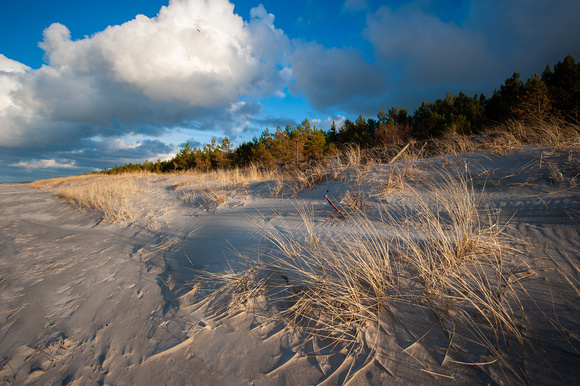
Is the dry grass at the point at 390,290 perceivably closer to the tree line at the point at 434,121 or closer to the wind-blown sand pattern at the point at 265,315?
the wind-blown sand pattern at the point at 265,315

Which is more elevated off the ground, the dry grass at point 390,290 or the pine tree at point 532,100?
the pine tree at point 532,100

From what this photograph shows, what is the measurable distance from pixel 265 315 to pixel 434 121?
713 inches

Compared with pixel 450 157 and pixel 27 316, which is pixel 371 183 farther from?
pixel 27 316

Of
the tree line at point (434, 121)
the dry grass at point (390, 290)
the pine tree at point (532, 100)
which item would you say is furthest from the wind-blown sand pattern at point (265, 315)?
the pine tree at point (532, 100)

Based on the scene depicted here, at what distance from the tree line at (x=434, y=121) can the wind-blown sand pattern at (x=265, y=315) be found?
6357mm

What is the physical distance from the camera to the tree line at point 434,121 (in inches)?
503

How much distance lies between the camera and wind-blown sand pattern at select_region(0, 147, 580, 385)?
4.10 feet

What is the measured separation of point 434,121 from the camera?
50.5 ft

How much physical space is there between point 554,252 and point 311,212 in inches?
109

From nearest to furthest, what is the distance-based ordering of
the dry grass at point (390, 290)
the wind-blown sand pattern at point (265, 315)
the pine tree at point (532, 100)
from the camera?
1. the wind-blown sand pattern at point (265, 315)
2. the dry grass at point (390, 290)
3. the pine tree at point (532, 100)

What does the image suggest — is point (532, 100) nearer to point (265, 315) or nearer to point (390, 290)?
point (390, 290)

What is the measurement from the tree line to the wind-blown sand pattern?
6.36 meters

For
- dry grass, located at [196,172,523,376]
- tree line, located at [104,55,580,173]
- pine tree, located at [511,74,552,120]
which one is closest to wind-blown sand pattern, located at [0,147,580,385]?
dry grass, located at [196,172,523,376]

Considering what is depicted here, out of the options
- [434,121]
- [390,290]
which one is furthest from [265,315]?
[434,121]
